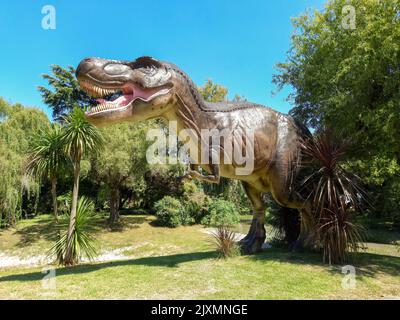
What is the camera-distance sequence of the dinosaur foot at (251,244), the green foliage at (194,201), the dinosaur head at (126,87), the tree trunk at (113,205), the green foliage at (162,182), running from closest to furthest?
the dinosaur head at (126,87) < the dinosaur foot at (251,244) < the tree trunk at (113,205) < the green foliage at (162,182) < the green foliage at (194,201)

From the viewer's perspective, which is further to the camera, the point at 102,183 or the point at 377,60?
the point at 102,183

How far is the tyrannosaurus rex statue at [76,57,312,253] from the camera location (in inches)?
195

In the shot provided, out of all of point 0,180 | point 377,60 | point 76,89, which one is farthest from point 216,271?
point 76,89

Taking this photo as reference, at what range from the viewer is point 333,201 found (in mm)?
5941

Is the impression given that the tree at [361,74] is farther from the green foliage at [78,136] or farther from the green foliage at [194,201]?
the green foliage at [194,201]

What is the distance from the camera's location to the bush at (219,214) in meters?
17.8

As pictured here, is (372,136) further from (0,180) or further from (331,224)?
(0,180)

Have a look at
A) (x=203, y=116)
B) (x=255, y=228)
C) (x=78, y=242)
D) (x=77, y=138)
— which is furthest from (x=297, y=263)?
(x=77, y=138)

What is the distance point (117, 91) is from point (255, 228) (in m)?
4.12

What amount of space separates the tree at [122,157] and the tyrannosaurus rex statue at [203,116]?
8865mm

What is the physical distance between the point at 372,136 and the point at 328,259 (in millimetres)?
2728

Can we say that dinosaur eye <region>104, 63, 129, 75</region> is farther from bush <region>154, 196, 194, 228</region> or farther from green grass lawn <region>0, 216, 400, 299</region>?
bush <region>154, 196, 194, 228</region>

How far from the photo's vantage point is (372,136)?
6.67 meters

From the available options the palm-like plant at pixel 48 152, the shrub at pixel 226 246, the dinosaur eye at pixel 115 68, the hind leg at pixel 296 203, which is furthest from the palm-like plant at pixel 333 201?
the palm-like plant at pixel 48 152
